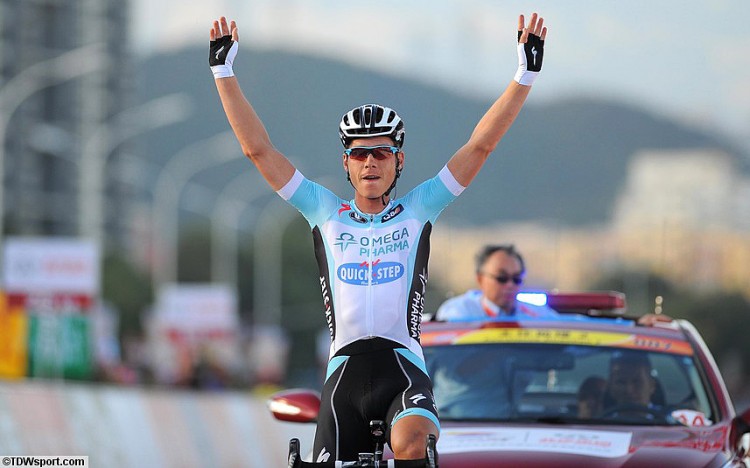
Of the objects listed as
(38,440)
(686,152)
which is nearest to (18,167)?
(686,152)

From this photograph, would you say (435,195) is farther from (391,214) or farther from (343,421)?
(343,421)

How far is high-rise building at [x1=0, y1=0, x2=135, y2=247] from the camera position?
121 meters

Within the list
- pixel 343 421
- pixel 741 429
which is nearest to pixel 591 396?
pixel 741 429

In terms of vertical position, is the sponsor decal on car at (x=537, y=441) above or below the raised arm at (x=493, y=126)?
below

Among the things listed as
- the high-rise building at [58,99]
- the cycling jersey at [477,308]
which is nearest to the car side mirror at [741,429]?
the cycling jersey at [477,308]

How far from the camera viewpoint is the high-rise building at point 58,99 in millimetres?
120562

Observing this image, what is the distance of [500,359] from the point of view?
26.4ft

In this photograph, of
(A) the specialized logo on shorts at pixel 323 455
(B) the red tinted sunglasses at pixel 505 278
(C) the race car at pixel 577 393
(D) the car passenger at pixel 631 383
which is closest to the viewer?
(A) the specialized logo on shorts at pixel 323 455

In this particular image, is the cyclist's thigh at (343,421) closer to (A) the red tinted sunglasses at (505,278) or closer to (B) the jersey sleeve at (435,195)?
(B) the jersey sleeve at (435,195)

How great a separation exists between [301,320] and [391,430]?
453 ft

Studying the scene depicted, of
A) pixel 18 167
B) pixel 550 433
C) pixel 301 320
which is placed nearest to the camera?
pixel 550 433

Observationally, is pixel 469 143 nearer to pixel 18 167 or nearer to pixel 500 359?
pixel 500 359

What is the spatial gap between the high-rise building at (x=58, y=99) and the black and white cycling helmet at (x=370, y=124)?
104 m

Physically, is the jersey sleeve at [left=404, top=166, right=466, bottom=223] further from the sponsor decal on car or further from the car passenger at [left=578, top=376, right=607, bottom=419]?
the car passenger at [left=578, top=376, right=607, bottom=419]
